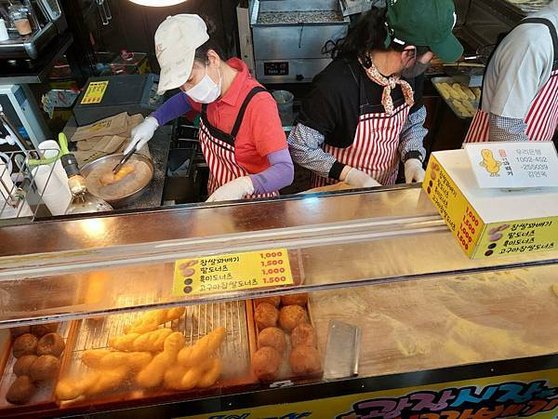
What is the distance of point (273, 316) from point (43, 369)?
0.73m

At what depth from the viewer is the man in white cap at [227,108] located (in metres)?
1.90

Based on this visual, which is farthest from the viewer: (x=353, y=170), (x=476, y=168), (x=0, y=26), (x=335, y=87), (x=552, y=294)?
(x=0, y=26)

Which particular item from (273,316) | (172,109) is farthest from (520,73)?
(172,109)

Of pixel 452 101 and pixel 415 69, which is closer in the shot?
pixel 415 69

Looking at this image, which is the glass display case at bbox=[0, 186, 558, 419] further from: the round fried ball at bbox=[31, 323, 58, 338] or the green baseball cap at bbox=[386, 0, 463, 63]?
the green baseball cap at bbox=[386, 0, 463, 63]

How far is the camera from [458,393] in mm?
1360

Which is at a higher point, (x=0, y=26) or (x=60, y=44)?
(x=0, y=26)

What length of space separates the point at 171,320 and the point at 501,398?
114 cm

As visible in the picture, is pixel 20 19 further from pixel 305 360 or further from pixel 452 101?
pixel 452 101

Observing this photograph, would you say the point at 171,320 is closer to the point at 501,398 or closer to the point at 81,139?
the point at 501,398

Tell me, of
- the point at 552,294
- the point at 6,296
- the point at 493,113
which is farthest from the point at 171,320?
the point at 493,113

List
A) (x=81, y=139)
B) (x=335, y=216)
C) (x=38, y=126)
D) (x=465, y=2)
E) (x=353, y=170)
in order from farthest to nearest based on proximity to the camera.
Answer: (x=465, y=2)
(x=38, y=126)
(x=81, y=139)
(x=353, y=170)
(x=335, y=216)

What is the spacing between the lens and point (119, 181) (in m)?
2.36

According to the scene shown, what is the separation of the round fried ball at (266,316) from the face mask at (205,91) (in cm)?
111
